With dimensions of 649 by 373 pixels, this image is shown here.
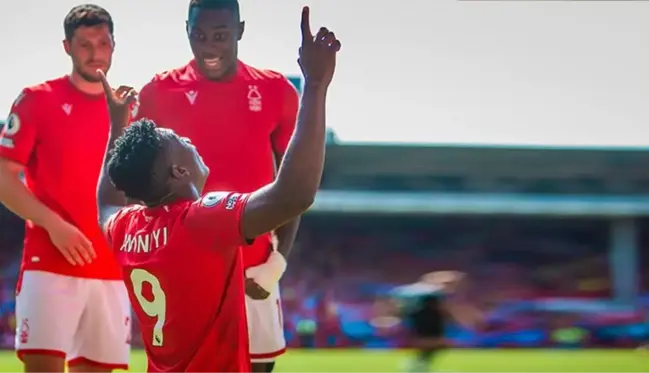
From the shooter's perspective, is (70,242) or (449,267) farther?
(449,267)

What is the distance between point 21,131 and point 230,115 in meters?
0.83

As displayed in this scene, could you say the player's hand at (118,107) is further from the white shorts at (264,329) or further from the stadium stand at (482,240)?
the stadium stand at (482,240)

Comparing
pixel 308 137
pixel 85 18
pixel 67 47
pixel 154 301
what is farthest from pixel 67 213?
pixel 308 137

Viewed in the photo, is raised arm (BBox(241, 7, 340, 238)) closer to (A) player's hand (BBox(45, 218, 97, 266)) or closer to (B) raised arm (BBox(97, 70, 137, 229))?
(B) raised arm (BBox(97, 70, 137, 229))

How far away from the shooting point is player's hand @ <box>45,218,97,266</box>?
3.89 m

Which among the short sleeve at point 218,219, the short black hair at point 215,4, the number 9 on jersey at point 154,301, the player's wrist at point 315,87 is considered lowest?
the number 9 on jersey at point 154,301

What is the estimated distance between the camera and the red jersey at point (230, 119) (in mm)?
3662

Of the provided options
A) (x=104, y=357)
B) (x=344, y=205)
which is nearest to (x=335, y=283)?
(x=344, y=205)

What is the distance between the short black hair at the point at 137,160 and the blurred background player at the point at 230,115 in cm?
95

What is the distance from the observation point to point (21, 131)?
3926 millimetres

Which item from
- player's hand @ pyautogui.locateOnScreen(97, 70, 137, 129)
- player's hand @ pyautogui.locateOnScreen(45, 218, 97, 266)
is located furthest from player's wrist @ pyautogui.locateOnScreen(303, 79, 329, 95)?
player's hand @ pyautogui.locateOnScreen(45, 218, 97, 266)

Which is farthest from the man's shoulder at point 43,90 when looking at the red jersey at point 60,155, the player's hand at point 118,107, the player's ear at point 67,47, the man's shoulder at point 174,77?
the player's hand at point 118,107

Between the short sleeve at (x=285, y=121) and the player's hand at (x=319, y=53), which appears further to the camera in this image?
the short sleeve at (x=285, y=121)

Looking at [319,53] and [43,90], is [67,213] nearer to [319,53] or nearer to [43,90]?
[43,90]
